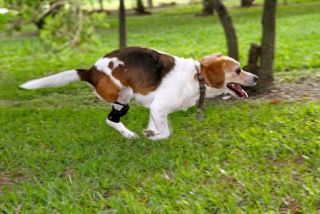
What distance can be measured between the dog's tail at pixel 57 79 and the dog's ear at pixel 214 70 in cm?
120

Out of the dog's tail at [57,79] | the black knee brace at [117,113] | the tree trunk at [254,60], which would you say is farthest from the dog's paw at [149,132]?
the tree trunk at [254,60]

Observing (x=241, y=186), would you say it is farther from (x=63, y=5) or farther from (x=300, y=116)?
(x=63, y=5)

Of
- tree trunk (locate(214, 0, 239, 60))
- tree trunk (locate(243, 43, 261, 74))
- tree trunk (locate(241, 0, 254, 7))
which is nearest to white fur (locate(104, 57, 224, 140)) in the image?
tree trunk (locate(243, 43, 261, 74))

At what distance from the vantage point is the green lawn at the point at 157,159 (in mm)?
4449

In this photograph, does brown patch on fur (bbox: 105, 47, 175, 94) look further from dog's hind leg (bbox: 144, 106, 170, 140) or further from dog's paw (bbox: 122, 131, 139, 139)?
dog's paw (bbox: 122, 131, 139, 139)

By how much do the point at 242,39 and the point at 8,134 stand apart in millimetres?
10217

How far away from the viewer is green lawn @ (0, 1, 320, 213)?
4449 millimetres

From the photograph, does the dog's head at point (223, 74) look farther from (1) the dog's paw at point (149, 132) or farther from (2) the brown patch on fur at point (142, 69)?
(1) the dog's paw at point (149, 132)

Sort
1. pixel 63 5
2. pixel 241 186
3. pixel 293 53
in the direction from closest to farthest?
1. pixel 241 186
2. pixel 63 5
3. pixel 293 53

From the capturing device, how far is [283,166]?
5.07 metres

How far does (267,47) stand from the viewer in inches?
323

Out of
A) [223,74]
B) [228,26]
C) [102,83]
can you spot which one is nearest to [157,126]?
[102,83]

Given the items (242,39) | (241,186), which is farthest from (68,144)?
(242,39)

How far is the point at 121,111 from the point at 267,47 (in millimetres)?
2927
